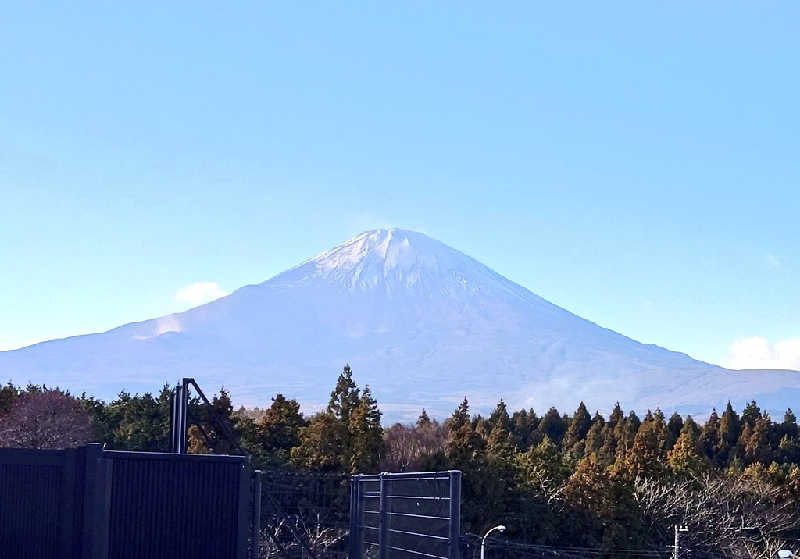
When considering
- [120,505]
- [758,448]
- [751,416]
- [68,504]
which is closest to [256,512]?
[120,505]

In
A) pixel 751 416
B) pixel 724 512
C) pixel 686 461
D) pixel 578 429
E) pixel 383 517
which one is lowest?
pixel 724 512

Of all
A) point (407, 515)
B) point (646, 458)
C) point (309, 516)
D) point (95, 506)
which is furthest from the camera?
point (646, 458)

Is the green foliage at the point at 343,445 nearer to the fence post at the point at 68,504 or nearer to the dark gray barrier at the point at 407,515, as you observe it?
the fence post at the point at 68,504

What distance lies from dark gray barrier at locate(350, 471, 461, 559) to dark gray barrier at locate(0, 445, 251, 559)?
269 centimetres

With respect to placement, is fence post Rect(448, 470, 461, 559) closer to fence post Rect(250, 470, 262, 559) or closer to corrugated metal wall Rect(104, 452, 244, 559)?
corrugated metal wall Rect(104, 452, 244, 559)

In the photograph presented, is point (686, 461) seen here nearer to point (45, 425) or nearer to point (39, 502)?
point (45, 425)

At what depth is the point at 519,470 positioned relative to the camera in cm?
4566

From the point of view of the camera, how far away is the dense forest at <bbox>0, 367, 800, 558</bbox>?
145 ft

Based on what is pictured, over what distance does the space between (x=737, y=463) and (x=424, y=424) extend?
20259 millimetres

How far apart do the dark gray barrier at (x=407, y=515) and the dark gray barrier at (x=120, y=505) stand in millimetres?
2686

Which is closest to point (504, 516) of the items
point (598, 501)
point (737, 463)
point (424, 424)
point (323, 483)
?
point (598, 501)

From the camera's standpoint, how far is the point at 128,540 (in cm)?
2248

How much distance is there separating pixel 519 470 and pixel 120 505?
2502 cm

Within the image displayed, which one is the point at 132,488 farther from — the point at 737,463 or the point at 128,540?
the point at 737,463
